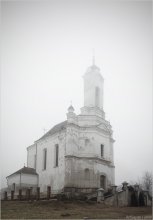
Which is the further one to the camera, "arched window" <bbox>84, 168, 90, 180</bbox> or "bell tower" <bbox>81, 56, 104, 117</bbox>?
"bell tower" <bbox>81, 56, 104, 117</bbox>

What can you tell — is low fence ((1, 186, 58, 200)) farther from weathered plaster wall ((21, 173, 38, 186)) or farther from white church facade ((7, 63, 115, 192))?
white church facade ((7, 63, 115, 192))

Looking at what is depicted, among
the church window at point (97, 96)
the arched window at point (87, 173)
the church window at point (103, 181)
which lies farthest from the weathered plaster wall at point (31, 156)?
A: the church window at point (97, 96)

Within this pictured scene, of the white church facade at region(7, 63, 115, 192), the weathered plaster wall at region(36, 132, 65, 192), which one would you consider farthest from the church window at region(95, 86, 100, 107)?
the weathered plaster wall at region(36, 132, 65, 192)

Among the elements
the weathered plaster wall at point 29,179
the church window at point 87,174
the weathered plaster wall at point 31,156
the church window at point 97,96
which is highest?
the church window at point 97,96

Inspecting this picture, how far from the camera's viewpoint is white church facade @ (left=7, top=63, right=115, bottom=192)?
36.3 metres

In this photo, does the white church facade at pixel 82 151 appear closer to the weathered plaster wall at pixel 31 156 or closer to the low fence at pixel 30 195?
the weathered plaster wall at pixel 31 156

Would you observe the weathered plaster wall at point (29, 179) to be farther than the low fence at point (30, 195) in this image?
Yes

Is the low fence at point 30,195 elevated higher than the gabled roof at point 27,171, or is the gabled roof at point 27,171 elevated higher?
the gabled roof at point 27,171

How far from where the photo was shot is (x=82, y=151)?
1484 inches

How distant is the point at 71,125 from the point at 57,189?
340 inches

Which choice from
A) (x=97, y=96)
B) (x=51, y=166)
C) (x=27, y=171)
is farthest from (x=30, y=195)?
(x=97, y=96)

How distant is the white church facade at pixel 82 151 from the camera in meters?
36.3

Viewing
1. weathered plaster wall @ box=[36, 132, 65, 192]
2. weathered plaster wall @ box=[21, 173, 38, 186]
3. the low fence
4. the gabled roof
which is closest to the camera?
the low fence

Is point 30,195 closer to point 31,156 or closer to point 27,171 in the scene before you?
point 27,171
